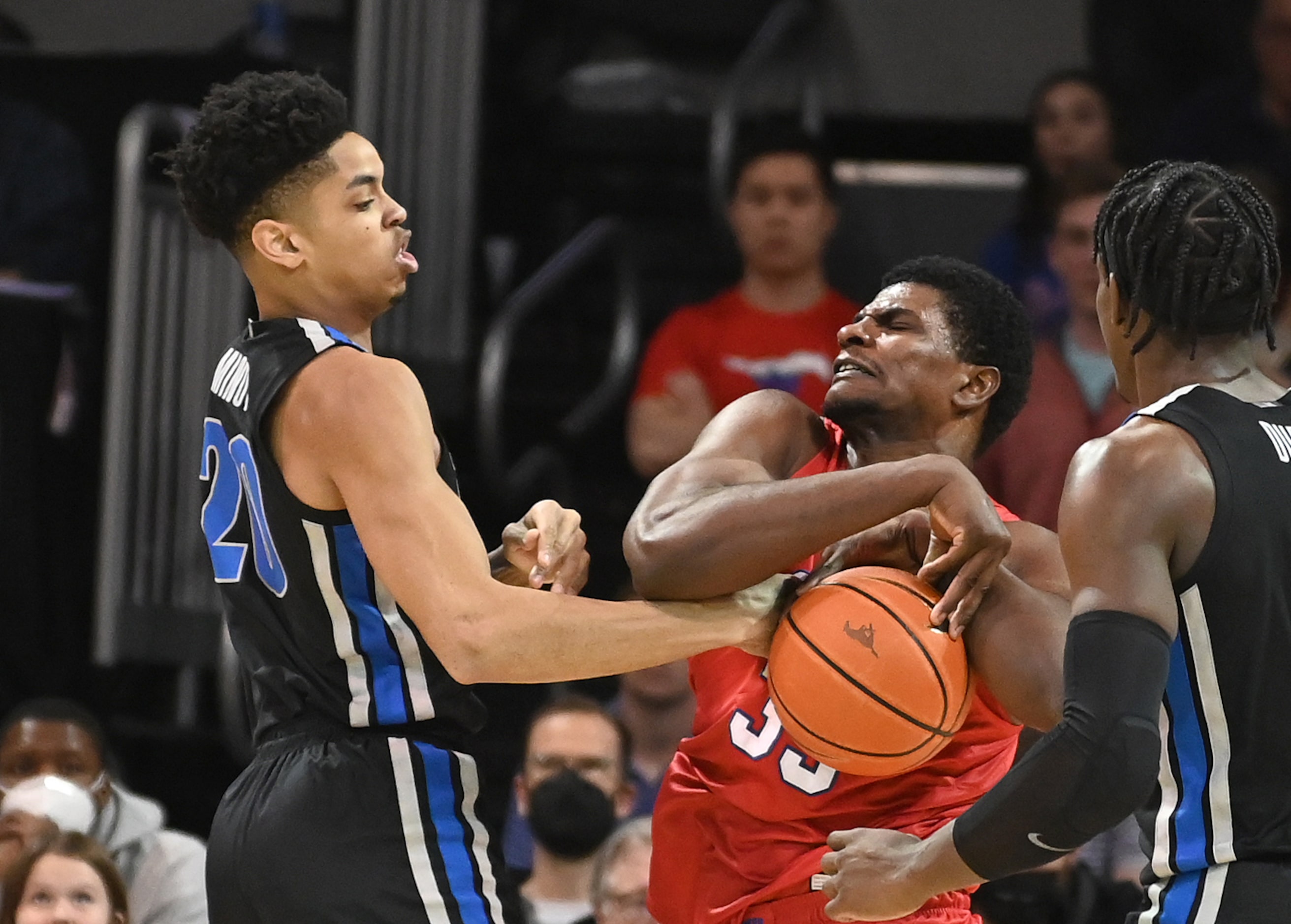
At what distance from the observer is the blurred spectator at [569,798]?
5879 mm

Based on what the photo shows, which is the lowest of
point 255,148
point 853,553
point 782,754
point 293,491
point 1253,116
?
point 782,754

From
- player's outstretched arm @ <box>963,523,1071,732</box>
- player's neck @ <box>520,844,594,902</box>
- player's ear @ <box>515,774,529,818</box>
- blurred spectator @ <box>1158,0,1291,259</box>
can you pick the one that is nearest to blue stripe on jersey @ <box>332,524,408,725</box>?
player's outstretched arm @ <box>963,523,1071,732</box>

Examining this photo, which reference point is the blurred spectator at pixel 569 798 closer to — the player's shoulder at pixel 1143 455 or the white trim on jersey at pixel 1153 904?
the white trim on jersey at pixel 1153 904

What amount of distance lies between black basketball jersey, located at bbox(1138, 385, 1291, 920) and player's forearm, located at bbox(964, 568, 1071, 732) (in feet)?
1.02

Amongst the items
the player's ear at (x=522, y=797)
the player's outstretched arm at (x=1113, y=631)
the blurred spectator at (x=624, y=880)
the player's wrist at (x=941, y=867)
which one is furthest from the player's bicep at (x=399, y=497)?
the player's ear at (x=522, y=797)

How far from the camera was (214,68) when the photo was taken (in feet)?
27.3

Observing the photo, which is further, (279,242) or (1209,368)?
(279,242)

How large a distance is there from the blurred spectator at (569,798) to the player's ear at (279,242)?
2766mm

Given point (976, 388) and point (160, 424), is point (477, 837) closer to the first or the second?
point (976, 388)

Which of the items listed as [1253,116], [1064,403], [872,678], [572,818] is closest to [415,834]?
[872,678]

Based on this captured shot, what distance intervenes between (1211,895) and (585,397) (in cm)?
578

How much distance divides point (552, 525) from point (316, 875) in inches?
30.6

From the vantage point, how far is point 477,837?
3439mm

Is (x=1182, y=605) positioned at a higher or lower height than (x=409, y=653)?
higher
